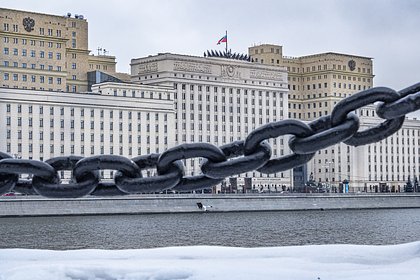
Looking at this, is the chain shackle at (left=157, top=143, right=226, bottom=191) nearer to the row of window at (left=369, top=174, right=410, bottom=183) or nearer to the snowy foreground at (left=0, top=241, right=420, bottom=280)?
the snowy foreground at (left=0, top=241, right=420, bottom=280)

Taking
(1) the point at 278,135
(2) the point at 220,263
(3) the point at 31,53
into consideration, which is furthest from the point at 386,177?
(1) the point at 278,135

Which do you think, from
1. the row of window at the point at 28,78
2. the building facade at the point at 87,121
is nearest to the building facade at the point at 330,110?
the building facade at the point at 87,121

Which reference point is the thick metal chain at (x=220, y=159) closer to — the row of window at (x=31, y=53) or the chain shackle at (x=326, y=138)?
the chain shackle at (x=326, y=138)

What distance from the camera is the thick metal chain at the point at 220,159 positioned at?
16.9 ft

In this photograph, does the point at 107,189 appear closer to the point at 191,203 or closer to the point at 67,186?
the point at 67,186

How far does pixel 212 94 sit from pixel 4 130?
30694 mm

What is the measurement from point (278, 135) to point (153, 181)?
0.69 meters

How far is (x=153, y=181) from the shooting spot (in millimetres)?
5234

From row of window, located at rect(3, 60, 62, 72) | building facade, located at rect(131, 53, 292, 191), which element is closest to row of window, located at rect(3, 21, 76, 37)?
row of window, located at rect(3, 60, 62, 72)

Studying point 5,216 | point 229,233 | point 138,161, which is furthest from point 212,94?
point 138,161

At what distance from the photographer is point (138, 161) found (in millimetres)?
5309

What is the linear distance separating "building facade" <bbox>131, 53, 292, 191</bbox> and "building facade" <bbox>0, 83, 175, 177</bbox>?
262 inches

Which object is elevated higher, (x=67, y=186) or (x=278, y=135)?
(x=278, y=135)

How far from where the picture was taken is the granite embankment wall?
73.1 metres
